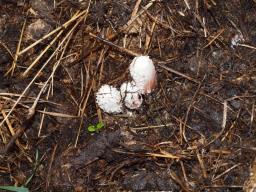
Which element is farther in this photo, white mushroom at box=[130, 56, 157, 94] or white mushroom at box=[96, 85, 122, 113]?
white mushroom at box=[96, 85, 122, 113]

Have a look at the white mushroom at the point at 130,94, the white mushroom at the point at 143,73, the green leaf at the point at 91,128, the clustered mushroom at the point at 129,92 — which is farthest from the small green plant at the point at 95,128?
the white mushroom at the point at 143,73

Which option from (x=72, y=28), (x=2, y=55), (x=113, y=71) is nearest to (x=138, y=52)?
(x=113, y=71)

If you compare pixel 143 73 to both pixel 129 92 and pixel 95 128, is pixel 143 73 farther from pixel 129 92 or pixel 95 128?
pixel 95 128

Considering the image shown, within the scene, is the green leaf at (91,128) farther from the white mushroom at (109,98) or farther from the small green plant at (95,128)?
the white mushroom at (109,98)

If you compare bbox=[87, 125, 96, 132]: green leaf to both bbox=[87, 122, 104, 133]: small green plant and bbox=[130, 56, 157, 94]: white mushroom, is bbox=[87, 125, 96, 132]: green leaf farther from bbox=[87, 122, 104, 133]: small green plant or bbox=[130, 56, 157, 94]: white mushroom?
bbox=[130, 56, 157, 94]: white mushroom

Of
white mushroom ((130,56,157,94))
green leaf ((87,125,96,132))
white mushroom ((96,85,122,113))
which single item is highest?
white mushroom ((130,56,157,94))

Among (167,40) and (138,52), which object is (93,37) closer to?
(138,52)

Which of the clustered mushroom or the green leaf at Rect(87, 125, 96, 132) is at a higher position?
the clustered mushroom

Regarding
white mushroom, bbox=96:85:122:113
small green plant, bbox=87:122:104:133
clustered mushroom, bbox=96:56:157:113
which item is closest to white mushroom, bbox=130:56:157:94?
clustered mushroom, bbox=96:56:157:113
